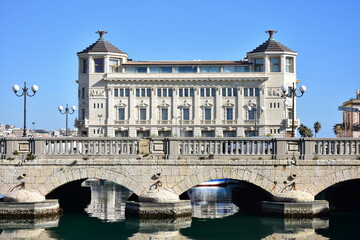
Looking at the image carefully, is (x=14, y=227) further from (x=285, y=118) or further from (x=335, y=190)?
(x=285, y=118)

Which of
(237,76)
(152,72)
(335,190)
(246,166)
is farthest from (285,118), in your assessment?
(246,166)

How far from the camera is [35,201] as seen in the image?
27.2 metres

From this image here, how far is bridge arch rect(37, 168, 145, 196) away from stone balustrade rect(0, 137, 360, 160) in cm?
81

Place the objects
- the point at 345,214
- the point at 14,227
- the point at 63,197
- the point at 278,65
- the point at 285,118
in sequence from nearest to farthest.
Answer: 1. the point at 14,227
2. the point at 345,214
3. the point at 63,197
4. the point at 285,118
5. the point at 278,65

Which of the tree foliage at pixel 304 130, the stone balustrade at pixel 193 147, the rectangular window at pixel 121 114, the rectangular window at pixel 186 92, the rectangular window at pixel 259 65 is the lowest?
the stone balustrade at pixel 193 147

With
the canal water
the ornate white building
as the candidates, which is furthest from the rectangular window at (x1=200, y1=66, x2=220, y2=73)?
the canal water

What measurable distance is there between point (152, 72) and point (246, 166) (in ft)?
295

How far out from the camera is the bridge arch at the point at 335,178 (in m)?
28.0

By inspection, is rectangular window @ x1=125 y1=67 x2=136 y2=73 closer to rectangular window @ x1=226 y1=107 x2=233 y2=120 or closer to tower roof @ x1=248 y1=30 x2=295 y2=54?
rectangular window @ x1=226 y1=107 x2=233 y2=120

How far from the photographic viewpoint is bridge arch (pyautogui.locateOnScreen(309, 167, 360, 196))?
27984 mm

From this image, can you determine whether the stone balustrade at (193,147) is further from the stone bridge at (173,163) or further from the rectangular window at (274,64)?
the rectangular window at (274,64)

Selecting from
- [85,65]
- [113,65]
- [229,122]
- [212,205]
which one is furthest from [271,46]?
[212,205]

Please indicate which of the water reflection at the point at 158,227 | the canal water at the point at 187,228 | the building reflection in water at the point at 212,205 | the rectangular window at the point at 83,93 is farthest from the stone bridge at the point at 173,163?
the rectangular window at the point at 83,93

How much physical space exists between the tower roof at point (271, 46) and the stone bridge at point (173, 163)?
91243 mm
